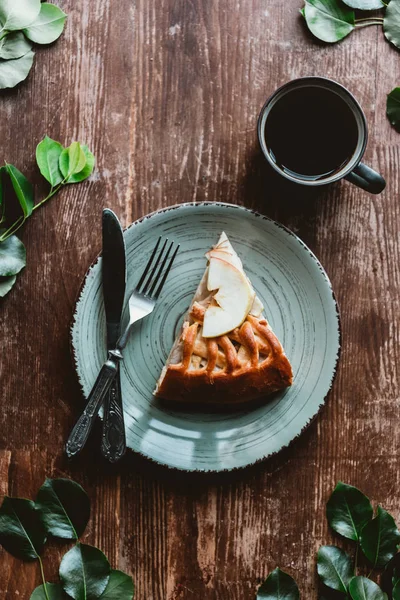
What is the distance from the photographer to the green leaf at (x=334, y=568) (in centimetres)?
142

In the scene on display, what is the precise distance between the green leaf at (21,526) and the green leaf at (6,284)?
0.42 m

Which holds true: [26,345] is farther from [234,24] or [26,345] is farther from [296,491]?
[234,24]

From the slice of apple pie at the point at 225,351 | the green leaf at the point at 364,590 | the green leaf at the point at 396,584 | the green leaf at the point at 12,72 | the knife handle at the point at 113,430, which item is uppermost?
the green leaf at the point at 12,72

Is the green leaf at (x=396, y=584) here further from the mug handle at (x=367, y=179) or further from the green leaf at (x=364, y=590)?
the mug handle at (x=367, y=179)

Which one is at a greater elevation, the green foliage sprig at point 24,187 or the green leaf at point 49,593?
the green foliage sprig at point 24,187

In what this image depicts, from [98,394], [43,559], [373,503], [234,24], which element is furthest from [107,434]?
[234,24]

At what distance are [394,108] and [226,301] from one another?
1.89 ft

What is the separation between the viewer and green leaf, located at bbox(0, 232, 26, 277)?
1.44 meters

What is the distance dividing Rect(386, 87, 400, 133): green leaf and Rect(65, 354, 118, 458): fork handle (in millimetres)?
789

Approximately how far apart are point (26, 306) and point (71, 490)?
0.40 m

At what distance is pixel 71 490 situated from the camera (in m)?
1.42

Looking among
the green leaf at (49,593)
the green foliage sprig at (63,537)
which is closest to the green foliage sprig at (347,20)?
the green foliage sprig at (63,537)

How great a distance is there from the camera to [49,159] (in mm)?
1454

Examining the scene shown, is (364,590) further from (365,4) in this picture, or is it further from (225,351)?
(365,4)
